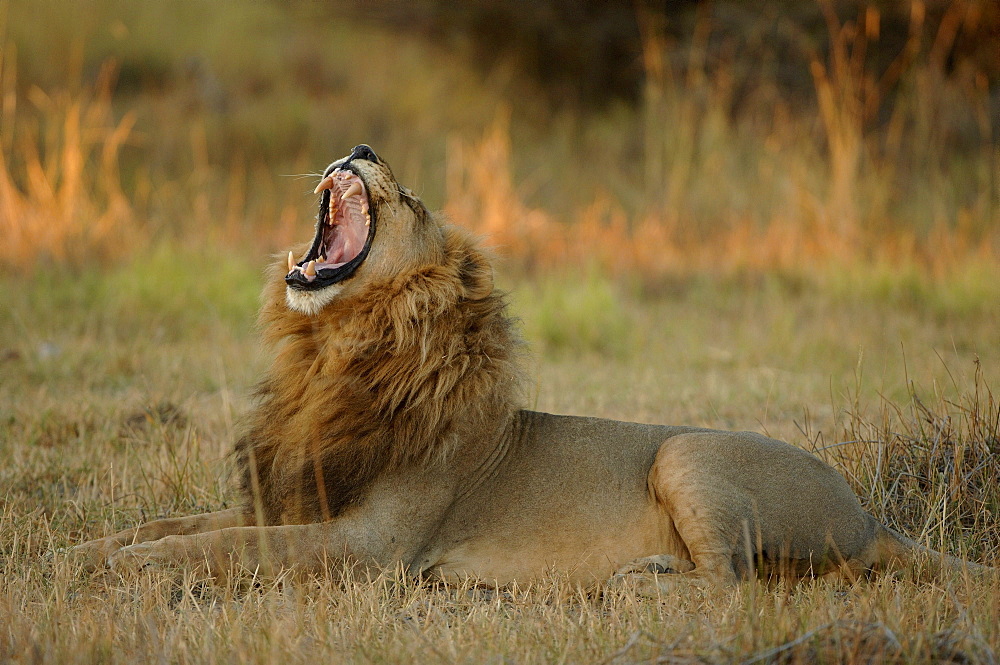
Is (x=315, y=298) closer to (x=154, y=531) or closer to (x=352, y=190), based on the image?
(x=352, y=190)

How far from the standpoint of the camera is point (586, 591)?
11.7ft

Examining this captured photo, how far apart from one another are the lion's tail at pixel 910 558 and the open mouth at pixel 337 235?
2070 mm

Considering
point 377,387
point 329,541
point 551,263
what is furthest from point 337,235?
point 551,263

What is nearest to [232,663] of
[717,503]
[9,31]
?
[717,503]

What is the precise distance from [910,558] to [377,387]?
6.26 feet

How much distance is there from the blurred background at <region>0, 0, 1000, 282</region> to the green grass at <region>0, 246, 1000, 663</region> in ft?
4.09

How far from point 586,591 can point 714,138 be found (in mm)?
8732

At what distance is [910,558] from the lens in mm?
3645

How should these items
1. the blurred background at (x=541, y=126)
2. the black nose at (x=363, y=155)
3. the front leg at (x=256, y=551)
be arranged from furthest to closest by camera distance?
the blurred background at (x=541, y=126) < the black nose at (x=363, y=155) < the front leg at (x=256, y=551)

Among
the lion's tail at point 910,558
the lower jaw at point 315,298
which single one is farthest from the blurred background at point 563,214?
the lower jaw at point 315,298

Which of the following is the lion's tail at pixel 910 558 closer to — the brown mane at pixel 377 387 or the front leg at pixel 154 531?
the brown mane at pixel 377 387

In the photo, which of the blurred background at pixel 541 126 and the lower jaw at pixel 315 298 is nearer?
the lower jaw at pixel 315 298

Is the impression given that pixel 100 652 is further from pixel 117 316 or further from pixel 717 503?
pixel 117 316

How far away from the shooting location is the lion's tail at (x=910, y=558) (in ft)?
11.6
